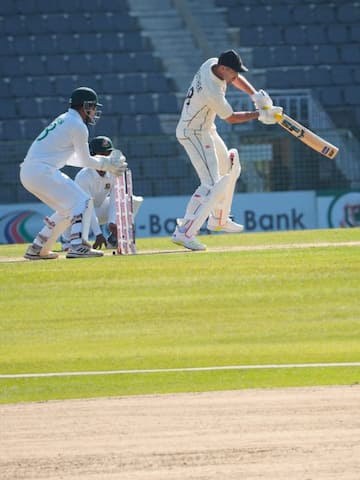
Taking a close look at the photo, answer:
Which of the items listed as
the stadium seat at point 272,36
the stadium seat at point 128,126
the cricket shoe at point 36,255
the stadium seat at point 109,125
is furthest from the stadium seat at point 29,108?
the cricket shoe at point 36,255

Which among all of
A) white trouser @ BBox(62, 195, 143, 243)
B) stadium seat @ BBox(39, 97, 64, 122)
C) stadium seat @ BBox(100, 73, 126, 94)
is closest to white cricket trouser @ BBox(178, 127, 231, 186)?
white trouser @ BBox(62, 195, 143, 243)

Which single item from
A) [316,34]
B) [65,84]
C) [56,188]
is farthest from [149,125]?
[56,188]

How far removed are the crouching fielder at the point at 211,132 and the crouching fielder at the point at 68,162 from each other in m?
0.98

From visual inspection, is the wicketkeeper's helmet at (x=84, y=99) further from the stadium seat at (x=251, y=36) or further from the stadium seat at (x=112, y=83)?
the stadium seat at (x=251, y=36)

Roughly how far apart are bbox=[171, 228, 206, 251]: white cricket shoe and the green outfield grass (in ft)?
1.20

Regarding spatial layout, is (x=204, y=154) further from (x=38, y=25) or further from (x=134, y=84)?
(x=38, y=25)

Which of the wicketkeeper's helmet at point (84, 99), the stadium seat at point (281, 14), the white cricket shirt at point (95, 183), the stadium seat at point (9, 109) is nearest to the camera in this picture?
the wicketkeeper's helmet at point (84, 99)

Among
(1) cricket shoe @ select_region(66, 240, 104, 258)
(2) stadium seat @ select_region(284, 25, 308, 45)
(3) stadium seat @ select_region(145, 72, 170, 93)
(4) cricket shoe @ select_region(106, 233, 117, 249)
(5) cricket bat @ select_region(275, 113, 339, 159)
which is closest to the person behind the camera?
(1) cricket shoe @ select_region(66, 240, 104, 258)

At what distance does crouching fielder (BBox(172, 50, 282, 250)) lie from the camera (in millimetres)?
14398

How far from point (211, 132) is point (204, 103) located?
459 millimetres

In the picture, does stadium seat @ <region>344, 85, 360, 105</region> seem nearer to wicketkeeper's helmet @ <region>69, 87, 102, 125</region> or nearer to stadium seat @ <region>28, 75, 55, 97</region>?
stadium seat @ <region>28, 75, 55, 97</region>

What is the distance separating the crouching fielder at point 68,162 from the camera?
14070mm

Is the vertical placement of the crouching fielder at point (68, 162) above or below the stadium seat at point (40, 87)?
below

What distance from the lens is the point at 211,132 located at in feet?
49.0
